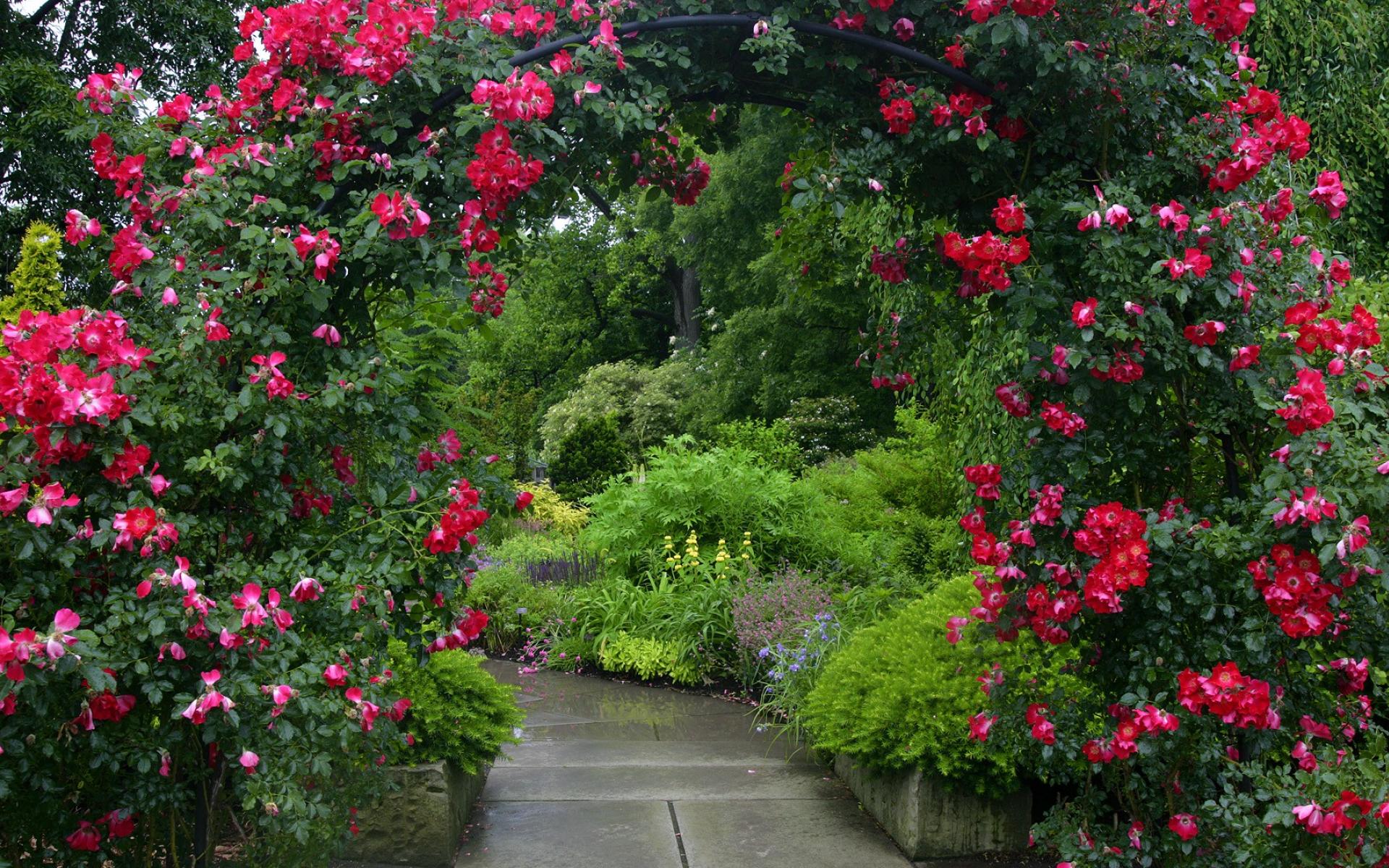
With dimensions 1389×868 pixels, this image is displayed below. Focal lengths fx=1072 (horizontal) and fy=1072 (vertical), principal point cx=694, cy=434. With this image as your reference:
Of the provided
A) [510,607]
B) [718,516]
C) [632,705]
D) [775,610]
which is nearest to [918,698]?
[775,610]

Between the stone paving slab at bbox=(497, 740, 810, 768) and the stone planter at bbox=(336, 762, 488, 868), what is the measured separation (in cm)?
110

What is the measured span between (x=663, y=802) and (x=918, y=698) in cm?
110

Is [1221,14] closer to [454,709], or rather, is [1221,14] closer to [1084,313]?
[1084,313]

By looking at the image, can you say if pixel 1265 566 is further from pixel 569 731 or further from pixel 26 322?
pixel 569 731

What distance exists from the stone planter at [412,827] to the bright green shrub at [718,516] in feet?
12.4

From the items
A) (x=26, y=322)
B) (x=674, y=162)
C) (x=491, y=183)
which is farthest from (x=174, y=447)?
(x=674, y=162)

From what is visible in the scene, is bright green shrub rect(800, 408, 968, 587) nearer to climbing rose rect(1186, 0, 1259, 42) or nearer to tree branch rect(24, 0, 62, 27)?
climbing rose rect(1186, 0, 1259, 42)

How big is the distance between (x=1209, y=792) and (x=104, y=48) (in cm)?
1379

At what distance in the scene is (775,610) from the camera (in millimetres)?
5719

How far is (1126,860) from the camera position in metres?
2.58

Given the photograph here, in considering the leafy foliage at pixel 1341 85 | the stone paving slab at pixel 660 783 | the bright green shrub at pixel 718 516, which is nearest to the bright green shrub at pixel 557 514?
the bright green shrub at pixel 718 516

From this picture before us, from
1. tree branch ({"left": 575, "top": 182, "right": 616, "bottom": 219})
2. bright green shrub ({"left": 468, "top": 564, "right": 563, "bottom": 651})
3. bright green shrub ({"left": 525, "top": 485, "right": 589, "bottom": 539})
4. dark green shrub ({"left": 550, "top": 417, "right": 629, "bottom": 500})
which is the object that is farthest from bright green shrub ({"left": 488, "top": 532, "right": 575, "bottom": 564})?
tree branch ({"left": 575, "top": 182, "right": 616, "bottom": 219})

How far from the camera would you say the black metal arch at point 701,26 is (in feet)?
8.25

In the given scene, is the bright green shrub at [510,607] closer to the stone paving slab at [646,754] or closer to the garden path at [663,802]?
the garden path at [663,802]
